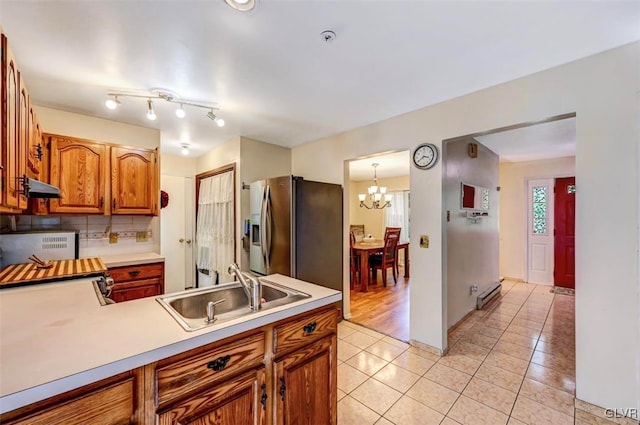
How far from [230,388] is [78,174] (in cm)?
271

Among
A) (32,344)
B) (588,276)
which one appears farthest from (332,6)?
(588,276)

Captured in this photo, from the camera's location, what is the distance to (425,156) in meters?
2.52

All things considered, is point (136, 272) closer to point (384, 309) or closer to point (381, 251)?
point (384, 309)

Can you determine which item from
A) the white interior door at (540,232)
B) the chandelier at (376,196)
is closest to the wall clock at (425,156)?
the chandelier at (376,196)

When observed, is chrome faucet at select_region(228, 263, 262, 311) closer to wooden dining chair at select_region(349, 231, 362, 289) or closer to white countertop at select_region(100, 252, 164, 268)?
white countertop at select_region(100, 252, 164, 268)

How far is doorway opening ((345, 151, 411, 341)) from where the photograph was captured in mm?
3397

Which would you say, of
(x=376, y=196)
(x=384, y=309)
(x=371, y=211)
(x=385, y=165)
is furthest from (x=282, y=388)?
(x=371, y=211)

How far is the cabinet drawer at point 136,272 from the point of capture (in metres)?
2.47

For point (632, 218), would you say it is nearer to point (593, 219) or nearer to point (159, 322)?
point (593, 219)

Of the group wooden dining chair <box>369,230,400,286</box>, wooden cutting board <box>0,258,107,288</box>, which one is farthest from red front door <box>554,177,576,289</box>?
wooden cutting board <box>0,258,107,288</box>

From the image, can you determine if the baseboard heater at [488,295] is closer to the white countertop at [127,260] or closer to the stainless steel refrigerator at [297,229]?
the stainless steel refrigerator at [297,229]

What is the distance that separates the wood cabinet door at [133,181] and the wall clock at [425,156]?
9.45ft

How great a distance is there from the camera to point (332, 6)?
1332mm

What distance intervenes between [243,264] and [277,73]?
239 cm
